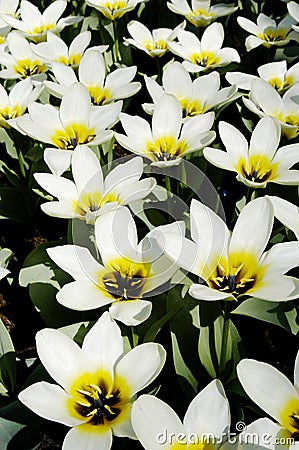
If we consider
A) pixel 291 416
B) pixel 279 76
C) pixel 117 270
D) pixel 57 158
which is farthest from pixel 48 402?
pixel 279 76

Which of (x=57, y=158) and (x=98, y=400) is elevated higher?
(x=57, y=158)

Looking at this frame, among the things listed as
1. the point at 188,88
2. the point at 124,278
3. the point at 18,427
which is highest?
the point at 188,88

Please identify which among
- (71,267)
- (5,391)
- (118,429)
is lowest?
(5,391)

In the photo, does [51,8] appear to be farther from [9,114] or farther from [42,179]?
[42,179]

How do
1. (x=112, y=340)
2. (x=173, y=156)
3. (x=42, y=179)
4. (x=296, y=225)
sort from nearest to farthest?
(x=112, y=340), (x=296, y=225), (x=42, y=179), (x=173, y=156)

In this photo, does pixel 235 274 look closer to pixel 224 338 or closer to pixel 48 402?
pixel 224 338

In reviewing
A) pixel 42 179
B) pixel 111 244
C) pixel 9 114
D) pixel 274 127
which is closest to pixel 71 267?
pixel 111 244

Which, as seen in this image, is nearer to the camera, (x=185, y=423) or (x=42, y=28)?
(x=185, y=423)
